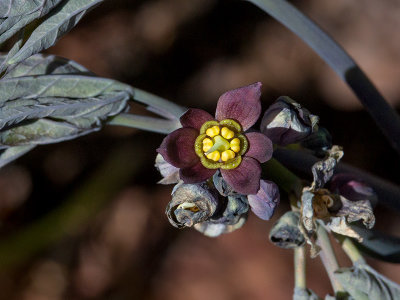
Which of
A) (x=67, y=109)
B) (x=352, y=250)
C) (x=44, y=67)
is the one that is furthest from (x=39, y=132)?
(x=352, y=250)

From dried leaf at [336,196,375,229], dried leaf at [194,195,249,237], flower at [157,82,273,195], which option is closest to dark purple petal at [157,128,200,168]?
flower at [157,82,273,195]

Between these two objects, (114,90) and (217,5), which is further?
(217,5)

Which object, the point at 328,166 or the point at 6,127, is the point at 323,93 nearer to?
the point at 328,166

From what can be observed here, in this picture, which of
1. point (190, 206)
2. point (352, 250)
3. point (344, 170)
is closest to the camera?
point (190, 206)

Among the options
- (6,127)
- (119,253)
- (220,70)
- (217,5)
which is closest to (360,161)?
(220,70)

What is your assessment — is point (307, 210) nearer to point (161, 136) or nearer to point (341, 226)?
point (341, 226)

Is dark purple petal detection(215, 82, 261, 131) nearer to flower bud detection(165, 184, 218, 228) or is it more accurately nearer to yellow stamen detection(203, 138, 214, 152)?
yellow stamen detection(203, 138, 214, 152)
